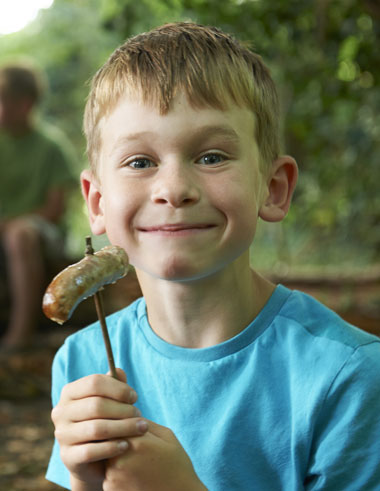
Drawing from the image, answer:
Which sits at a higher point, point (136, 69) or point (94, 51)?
point (94, 51)

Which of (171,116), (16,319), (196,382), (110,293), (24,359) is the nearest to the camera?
(171,116)

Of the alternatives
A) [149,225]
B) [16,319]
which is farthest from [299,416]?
[16,319]

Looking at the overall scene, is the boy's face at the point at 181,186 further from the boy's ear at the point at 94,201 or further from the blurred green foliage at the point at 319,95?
the blurred green foliage at the point at 319,95

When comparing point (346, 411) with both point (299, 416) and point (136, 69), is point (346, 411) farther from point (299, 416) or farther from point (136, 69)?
point (136, 69)

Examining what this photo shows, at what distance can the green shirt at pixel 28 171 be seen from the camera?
193 inches

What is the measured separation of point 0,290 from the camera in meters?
4.59

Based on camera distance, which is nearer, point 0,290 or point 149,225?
point 149,225

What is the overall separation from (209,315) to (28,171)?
381cm

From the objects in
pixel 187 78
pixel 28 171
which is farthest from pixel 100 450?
pixel 28 171

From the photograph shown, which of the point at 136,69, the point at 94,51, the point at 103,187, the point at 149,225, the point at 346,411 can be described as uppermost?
the point at 94,51

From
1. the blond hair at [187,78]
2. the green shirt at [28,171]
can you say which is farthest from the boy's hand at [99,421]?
the green shirt at [28,171]

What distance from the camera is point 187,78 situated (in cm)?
125

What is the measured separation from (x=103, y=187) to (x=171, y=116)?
25cm

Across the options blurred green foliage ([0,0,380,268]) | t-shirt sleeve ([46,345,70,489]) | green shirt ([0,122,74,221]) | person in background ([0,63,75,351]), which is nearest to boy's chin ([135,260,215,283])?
t-shirt sleeve ([46,345,70,489])
